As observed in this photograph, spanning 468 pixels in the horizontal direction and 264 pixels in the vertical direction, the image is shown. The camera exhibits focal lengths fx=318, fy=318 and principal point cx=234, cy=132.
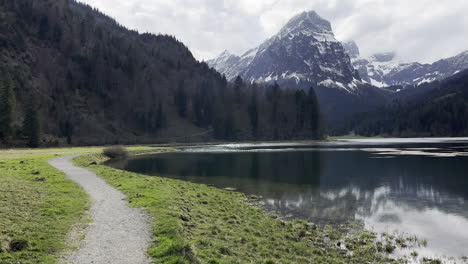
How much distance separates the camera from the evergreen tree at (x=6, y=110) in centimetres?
10062

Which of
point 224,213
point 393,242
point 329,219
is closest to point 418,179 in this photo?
point 329,219

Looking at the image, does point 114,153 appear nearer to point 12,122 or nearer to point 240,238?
point 12,122

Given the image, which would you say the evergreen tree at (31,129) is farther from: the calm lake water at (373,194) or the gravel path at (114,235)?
the gravel path at (114,235)

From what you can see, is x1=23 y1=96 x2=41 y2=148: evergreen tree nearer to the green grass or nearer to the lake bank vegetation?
the green grass

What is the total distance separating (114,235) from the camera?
16.2 meters

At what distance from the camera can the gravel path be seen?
13.2 metres

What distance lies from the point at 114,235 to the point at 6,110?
357 feet

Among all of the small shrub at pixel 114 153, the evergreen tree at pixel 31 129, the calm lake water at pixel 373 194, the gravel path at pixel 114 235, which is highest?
the evergreen tree at pixel 31 129

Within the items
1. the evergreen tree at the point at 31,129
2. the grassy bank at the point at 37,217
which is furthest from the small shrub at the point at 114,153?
the grassy bank at the point at 37,217

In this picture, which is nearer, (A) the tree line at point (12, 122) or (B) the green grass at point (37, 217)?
(B) the green grass at point (37, 217)

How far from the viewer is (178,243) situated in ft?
46.7

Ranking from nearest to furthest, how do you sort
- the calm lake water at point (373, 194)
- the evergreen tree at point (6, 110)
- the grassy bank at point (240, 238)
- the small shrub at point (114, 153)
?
the grassy bank at point (240, 238) → the calm lake water at point (373, 194) → the small shrub at point (114, 153) → the evergreen tree at point (6, 110)

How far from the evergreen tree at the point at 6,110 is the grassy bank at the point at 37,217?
86403 mm

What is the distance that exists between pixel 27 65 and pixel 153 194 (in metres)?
197
